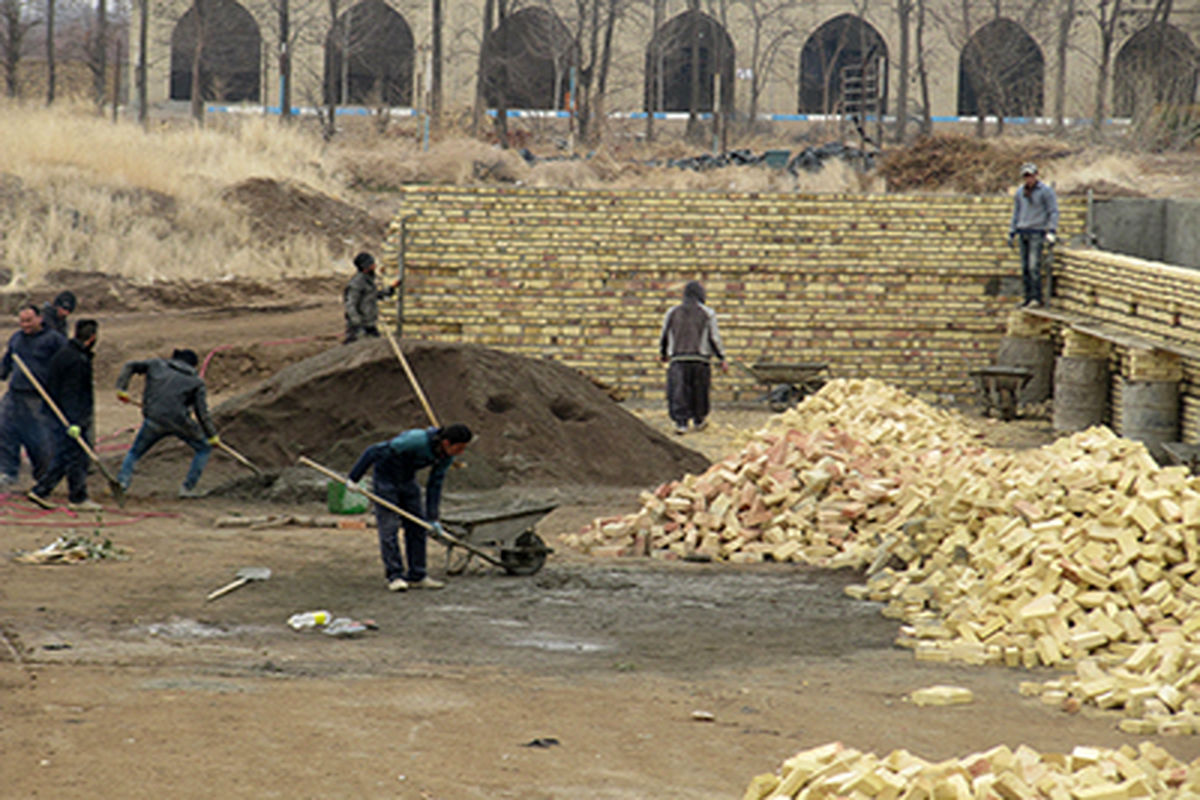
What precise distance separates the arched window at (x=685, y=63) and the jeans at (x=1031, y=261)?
20823mm

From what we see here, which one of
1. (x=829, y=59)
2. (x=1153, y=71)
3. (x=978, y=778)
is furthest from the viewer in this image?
(x=829, y=59)

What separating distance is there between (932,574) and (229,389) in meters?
13.2

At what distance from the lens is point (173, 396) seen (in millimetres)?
12867

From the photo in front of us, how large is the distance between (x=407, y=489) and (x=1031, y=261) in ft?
38.4

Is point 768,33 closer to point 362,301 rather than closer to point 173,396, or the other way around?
point 362,301

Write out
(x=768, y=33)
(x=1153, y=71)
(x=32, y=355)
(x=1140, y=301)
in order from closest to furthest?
(x=32, y=355) → (x=1140, y=301) → (x=1153, y=71) → (x=768, y=33)

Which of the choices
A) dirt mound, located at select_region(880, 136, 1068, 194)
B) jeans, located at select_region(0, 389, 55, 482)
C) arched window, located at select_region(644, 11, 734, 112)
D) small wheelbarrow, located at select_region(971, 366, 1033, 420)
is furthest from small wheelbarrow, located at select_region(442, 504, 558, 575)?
arched window, located at select_region(644, 11, 734, 112)

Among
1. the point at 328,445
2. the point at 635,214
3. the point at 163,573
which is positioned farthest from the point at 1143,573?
the point at 635,214

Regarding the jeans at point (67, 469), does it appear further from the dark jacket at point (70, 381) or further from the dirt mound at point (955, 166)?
the dirt mound at point (955, 166)

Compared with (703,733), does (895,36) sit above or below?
above

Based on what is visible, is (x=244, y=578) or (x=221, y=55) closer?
(x=244, y=578)

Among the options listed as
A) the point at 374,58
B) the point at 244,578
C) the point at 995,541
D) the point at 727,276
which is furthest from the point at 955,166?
the point at 374,58

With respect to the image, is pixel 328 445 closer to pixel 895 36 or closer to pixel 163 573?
pixel 163 573

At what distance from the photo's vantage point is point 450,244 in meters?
19.6
